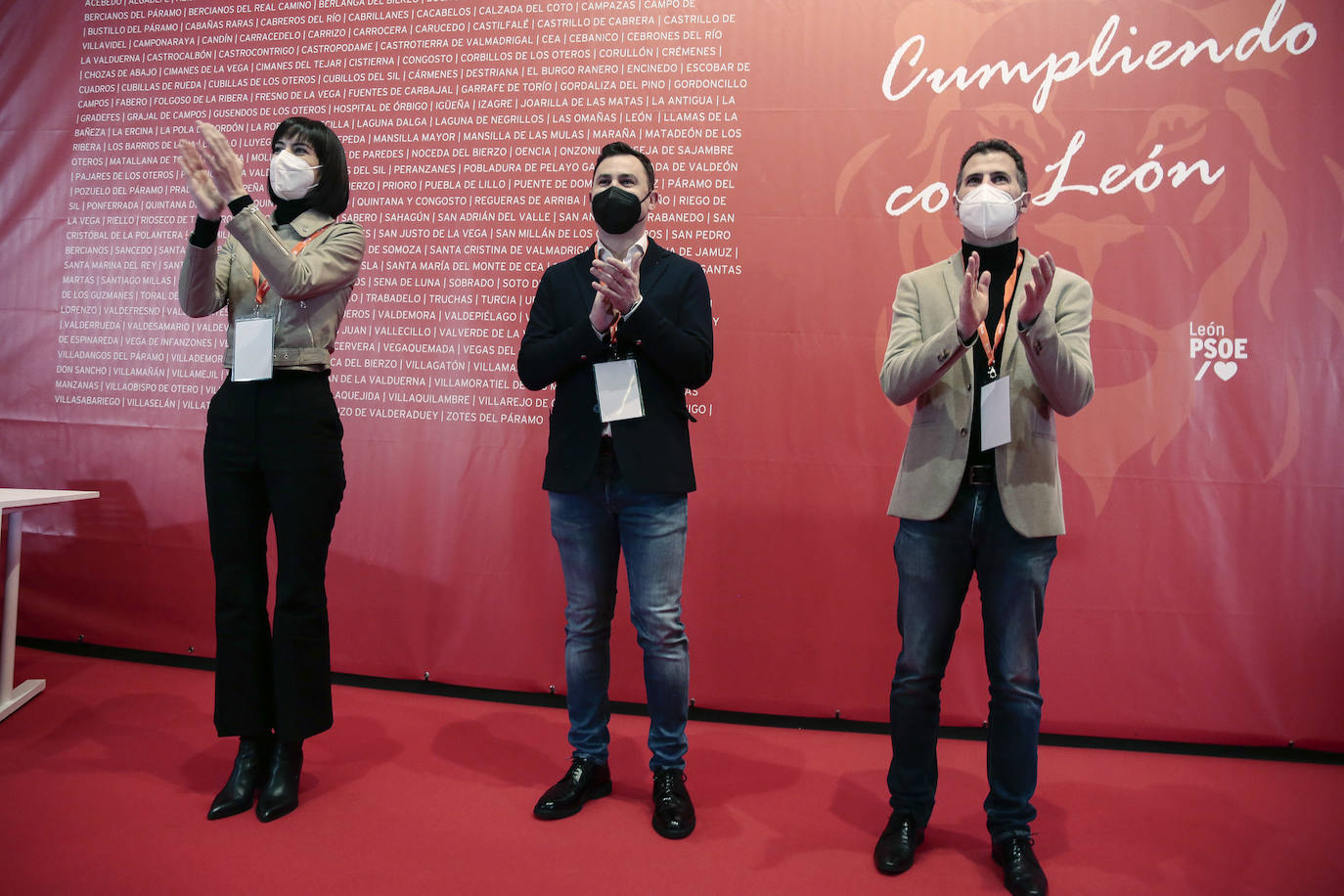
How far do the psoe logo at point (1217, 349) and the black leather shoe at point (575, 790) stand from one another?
93.1 inches

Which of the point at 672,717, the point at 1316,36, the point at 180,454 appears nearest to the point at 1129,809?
the point at 672,717

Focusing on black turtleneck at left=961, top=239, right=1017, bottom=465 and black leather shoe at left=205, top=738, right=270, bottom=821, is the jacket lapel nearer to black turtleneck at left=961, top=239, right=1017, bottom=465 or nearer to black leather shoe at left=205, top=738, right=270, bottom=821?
black turtleneck at left=961, top=239, right=1017, bottom=465

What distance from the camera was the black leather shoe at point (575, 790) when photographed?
211 centimetres

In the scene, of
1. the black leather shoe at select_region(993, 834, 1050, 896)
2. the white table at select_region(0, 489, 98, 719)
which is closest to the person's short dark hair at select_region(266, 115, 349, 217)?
the white table at select_region(0, 489, 98, 719)

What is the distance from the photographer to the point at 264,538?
212cm

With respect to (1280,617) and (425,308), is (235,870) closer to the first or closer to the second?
(425,308)

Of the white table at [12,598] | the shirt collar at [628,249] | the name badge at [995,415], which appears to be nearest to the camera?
the name badge at [995,415]

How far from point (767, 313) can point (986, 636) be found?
4.84 feet

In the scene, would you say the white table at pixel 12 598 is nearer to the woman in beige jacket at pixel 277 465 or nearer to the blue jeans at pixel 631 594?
the woman in beige jacket at pixel 277 465

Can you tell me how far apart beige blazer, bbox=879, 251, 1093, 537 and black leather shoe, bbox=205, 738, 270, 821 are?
1.71 m

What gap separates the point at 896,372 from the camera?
6.19 feet

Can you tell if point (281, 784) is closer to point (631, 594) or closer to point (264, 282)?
point (631, 594)

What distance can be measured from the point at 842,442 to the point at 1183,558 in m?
1.22

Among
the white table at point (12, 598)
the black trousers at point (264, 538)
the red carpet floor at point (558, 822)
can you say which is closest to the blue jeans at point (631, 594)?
the red carpet floor at point (558, 822)
